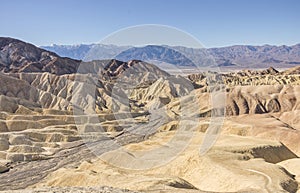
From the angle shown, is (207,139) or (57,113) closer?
(207,139)

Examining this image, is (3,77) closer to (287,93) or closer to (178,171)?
(287,93)

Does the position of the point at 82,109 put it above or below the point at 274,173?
below

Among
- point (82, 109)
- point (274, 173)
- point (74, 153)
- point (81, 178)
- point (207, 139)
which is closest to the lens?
point (274, 173)

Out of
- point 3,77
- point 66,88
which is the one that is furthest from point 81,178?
point 66,88

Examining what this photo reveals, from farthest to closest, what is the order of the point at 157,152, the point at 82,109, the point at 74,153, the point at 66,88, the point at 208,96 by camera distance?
the point at 66,88 < the point at 82,109 < the point at 208,96 < the point at 74,153 < the point at 157,152

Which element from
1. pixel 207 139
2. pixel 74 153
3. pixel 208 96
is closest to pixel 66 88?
pixel 208 96

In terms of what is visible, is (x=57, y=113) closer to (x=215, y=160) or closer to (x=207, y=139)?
(x=207, y=139)
